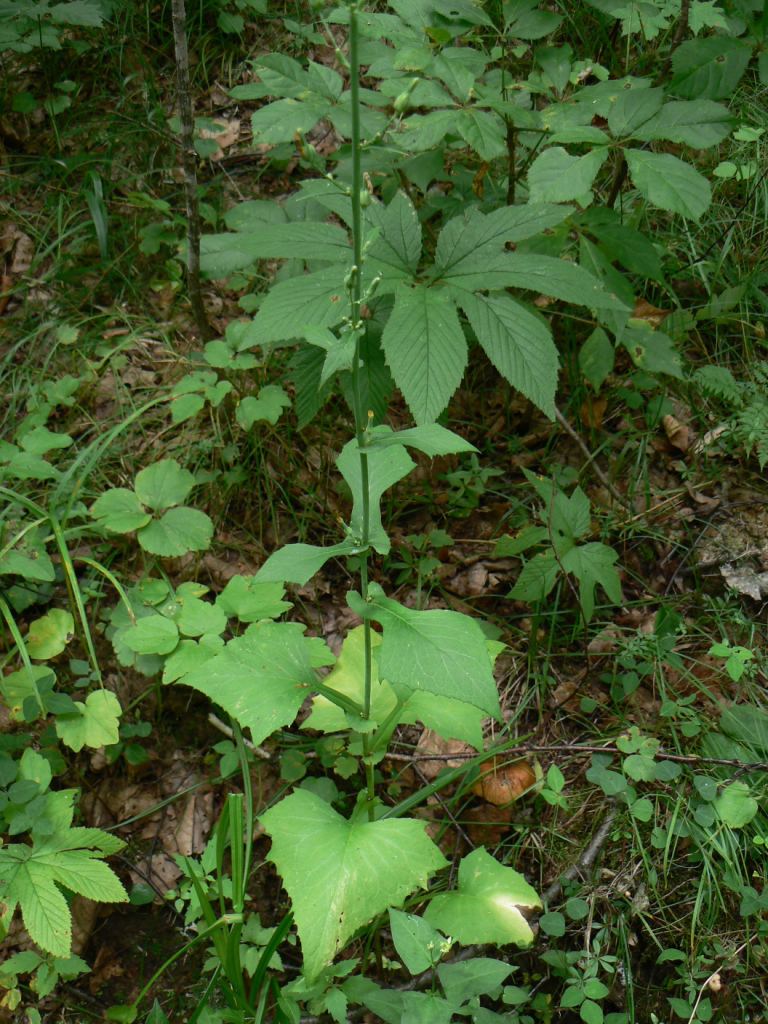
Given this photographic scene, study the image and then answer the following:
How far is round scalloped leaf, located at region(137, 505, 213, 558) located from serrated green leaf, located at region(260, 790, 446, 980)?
3.20 ft

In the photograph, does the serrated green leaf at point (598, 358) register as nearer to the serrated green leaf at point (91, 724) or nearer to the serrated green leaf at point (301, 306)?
the serrated green leaf at point (301, 306)

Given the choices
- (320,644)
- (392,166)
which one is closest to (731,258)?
(392,166)

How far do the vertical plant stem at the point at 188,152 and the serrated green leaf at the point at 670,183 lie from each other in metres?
1.44

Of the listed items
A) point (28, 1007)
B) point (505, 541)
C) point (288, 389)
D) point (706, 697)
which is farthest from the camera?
point (288, 389)

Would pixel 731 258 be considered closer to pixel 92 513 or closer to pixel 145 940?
pixel 92 513

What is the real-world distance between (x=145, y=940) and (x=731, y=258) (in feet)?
9.95

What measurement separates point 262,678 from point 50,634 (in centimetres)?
92

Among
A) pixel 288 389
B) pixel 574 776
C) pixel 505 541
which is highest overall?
pixel 288 389

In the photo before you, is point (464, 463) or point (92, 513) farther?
point (464, 463)

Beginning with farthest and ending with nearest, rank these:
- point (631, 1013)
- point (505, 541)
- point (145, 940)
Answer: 1. point (505, 541)
2. point (145, 940)
3. point (631, 1013)

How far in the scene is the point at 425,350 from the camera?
1964mm

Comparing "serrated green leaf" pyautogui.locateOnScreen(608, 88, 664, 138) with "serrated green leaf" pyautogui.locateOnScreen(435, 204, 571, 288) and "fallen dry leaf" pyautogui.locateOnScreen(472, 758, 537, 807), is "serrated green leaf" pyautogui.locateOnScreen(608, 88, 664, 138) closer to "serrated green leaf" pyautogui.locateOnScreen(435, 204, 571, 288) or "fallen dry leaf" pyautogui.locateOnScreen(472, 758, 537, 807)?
"serrated green leaf" pyautogui.locateOnScreen(435, 204, 571, 288)

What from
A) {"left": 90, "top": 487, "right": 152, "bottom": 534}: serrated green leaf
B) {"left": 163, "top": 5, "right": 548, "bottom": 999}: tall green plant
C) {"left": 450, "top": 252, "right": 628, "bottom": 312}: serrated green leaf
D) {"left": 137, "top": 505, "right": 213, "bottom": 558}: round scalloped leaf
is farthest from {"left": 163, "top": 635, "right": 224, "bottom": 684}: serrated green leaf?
{"left": 450, "top": 252, "right": 628, "bottom": 312}: serrated green leaf

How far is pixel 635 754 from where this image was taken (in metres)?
2.11
